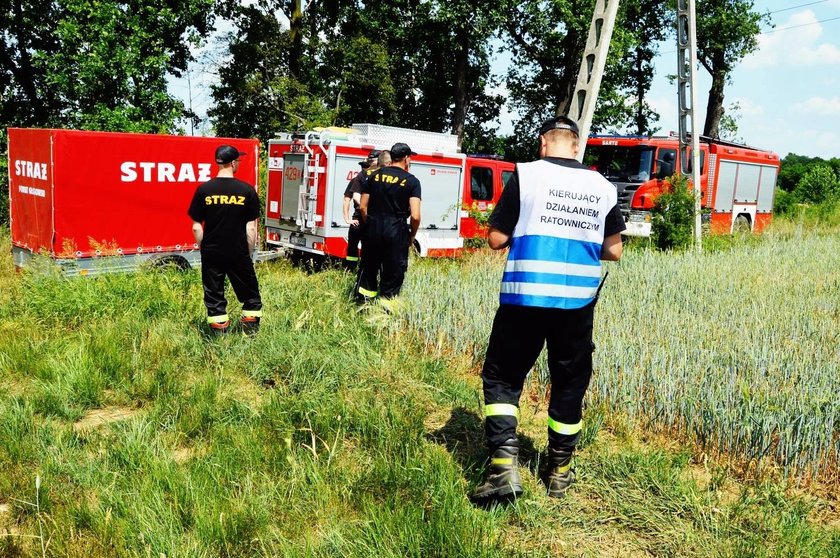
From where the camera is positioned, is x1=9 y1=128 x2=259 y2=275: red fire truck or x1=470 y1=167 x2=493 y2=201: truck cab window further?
x1=470 y1=167 x2=493 y2=201: truck cab window

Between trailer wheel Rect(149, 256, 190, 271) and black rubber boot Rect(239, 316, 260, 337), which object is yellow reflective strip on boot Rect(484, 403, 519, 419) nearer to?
black rubber boot Rect(239, 316, 260, 337)

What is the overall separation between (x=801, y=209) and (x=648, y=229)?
13656mm

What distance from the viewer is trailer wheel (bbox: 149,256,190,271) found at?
845 centimetres

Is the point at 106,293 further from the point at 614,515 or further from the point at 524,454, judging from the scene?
the point at 614,515

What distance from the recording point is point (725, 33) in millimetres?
25797

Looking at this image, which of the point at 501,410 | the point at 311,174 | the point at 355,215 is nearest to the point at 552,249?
the point at 501,410

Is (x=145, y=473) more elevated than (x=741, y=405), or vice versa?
(x=741, y=405)

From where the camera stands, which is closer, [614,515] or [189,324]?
[614,515]

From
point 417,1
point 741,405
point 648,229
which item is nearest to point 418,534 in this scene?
point 741,405

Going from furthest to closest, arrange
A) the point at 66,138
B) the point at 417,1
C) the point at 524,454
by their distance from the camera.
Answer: the point at 417,1 < the point at 66,138 < the point at 524,454

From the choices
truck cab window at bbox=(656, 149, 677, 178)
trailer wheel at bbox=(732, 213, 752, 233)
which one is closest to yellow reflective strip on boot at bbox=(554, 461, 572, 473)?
truck cab window at bbox=(656, 149, 677, 178)

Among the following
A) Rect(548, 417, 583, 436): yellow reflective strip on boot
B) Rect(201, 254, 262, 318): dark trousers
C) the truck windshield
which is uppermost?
the truck windshield

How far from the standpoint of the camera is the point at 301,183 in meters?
10.4

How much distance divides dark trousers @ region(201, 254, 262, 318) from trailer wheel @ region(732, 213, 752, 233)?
16.1 meters
